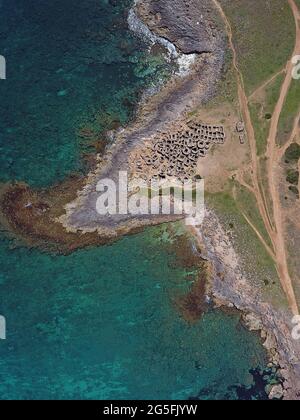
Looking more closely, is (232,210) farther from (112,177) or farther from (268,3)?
(268,3)

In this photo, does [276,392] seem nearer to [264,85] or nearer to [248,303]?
[248,303]

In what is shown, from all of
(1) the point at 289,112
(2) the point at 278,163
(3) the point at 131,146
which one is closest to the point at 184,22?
(3) the point at 131,146

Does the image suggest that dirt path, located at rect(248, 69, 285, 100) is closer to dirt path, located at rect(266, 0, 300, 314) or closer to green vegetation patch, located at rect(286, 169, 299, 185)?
dirt path, located at rect(266, 0, 300, 314)

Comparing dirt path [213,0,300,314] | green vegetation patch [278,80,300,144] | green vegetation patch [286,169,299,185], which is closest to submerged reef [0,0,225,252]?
dirt path [213,0,300,314]

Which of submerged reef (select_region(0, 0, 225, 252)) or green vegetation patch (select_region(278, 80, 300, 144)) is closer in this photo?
green vegetation patch (select_region(278, 80, 300, 144))

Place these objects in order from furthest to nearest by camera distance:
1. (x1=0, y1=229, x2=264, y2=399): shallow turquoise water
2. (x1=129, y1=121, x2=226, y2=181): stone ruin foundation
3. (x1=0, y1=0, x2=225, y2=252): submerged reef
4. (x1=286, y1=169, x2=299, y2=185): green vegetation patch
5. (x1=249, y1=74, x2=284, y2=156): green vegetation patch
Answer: (x1=0, y1=229, x2=264, y2=399): shallow turquoise water
(x1=0, y1=0, x2=225, y2=252): submerged reef
(x1=129, y1=121, x2=226, y2=181): stone ruin foundation
(x1=249, y1=74, x2=284, y2=156): green vegetation patch
(x1=286, y1=169, x2=299, y2=185): green vegetation patch

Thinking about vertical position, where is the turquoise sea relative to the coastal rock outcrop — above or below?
below
